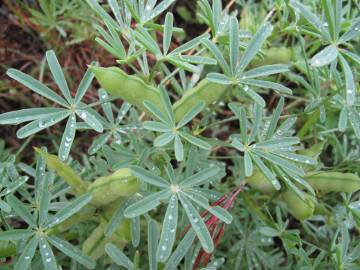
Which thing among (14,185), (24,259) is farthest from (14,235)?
(14,185)

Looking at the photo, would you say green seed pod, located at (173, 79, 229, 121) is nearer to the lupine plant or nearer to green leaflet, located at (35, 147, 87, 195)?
the lupine plant

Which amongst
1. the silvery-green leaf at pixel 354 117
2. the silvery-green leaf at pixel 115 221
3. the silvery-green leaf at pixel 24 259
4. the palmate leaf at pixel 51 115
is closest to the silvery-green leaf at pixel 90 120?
the palmate leaf at pixel 51 115

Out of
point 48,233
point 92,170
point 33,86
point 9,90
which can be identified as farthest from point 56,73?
point 9,90

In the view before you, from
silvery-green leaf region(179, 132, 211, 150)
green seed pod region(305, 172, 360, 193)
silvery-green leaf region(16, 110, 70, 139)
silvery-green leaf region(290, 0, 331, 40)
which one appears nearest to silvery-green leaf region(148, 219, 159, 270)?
silvery-green leaf region(179, 132, 211, 150)

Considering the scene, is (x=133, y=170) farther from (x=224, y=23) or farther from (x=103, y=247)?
(x=224, y=23)

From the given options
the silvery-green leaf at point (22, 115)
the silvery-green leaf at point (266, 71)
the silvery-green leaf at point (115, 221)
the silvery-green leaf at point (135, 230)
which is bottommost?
the silvery-green leaf at point (135, 230)

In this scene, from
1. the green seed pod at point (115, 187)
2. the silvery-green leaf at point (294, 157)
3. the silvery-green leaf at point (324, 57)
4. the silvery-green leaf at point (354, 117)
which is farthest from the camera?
the silvery-green leaf at point (354, 117)

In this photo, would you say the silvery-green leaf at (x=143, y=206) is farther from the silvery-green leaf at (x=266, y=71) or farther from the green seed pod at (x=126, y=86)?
the silvery-green leaf at (x=266, y=71)

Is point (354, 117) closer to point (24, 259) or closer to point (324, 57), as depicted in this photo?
point (324, 57)
